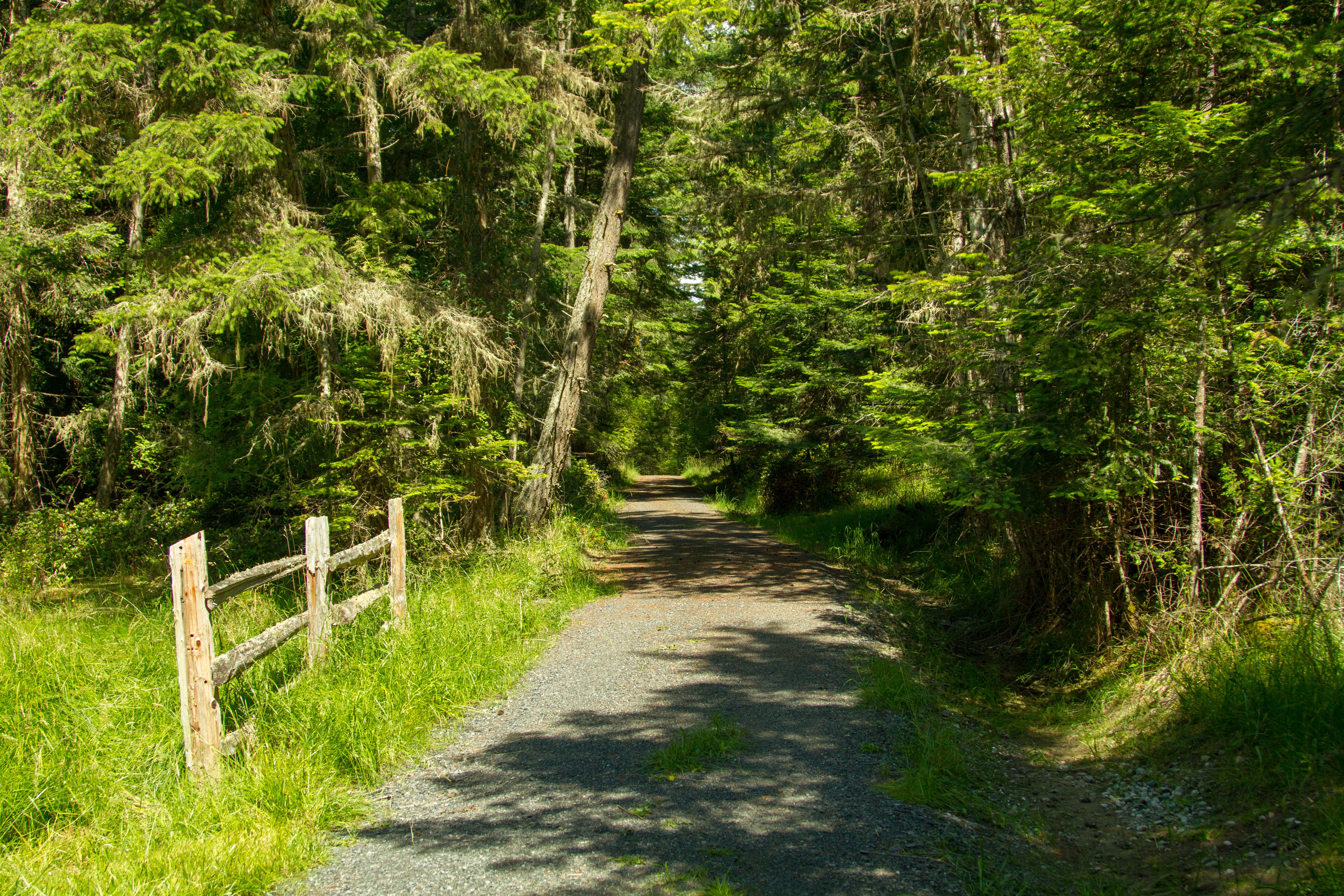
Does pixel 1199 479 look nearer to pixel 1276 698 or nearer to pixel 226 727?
pixel 1276 698

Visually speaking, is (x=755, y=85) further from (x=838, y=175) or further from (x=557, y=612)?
(x=557, y=612)

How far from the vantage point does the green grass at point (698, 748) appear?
16.8 feet

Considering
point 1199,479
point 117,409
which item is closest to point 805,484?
point 1199,479

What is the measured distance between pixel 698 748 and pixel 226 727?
3105mm

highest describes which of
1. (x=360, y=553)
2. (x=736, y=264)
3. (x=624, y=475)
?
(x=736, y=264)

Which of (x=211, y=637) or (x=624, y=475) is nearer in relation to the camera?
(x=211, y=637)

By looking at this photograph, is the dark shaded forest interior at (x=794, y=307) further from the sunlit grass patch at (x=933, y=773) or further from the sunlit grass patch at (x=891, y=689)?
the sunlit grass patch at (x=933, y=773)

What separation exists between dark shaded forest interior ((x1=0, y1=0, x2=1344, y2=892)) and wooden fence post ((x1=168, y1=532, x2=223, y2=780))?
0.67 m

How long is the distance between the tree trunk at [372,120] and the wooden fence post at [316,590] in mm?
6427

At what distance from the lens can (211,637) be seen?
4.66 meters

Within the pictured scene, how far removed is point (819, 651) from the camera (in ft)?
25.7

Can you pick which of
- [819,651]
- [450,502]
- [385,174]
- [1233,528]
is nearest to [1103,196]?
[1233,528]

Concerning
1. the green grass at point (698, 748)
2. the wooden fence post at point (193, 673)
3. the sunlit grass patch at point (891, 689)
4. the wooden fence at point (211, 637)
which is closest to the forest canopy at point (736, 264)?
the sunlit grass patch at point (891, 689)

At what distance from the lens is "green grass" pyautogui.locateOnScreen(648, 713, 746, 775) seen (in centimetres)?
512
